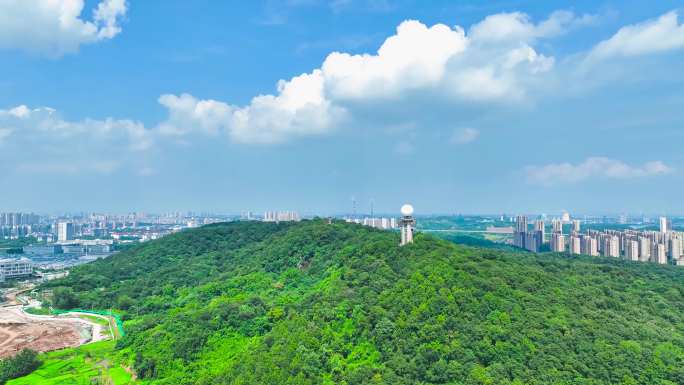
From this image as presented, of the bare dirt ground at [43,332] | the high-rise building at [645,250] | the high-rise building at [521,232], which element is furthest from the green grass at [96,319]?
the high-rise building at [521,232]

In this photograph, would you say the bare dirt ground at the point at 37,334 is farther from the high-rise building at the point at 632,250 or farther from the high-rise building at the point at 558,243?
the high-rise building at the point at 558,243

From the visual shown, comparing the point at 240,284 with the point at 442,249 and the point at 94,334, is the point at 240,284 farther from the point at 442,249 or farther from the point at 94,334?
the point at 442,249

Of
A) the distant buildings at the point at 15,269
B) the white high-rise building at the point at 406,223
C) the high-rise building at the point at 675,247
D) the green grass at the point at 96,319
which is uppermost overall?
the white high-rise building at the point at 406,223

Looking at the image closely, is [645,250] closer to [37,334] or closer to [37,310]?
[37,334]

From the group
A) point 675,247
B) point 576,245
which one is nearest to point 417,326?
point 675,247

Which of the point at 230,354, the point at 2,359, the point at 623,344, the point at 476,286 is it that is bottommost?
the point at 2,359

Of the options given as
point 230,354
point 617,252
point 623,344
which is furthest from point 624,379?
point 617,252

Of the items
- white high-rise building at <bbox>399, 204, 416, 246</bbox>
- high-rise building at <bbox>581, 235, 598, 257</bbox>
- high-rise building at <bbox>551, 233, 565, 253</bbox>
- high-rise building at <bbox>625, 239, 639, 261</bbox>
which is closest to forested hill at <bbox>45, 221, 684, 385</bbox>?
white high-rise building at <bbox>399, 204, 416, 246</bbox>
